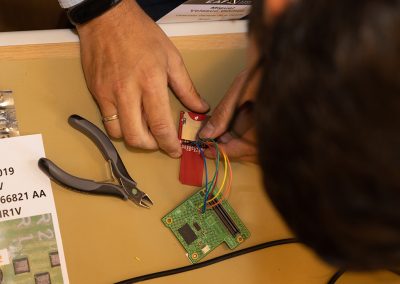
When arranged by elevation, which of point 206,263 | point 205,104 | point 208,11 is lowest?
point 206,263

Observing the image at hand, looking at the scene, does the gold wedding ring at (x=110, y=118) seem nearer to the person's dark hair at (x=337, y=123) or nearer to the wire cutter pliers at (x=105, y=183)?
the wire cutter pliers at (x=105, y=183)

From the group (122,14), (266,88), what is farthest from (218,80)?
(266,88)

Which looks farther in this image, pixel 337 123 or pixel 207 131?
pixel 207 131

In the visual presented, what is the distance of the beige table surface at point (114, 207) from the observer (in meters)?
0.74

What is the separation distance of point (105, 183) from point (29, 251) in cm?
15

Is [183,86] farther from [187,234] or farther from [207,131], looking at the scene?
[187,234]

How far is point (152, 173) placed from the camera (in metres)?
0.79

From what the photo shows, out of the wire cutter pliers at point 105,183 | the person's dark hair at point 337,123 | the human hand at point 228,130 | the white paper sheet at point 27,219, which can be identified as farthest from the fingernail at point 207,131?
the person's dark hair at point 337,123

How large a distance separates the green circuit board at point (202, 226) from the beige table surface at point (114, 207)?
12 mm

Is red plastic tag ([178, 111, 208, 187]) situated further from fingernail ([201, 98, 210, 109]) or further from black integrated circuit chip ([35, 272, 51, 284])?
black integrated circuit chip ([35, 272, 51, 284])

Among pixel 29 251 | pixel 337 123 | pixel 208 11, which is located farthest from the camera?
pixel 208 11

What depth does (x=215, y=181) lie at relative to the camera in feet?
2.67

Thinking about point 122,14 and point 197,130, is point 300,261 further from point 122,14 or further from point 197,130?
point 122,14

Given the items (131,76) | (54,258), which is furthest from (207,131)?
(54,258)
